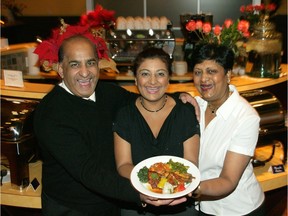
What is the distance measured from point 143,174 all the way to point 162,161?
13 cm

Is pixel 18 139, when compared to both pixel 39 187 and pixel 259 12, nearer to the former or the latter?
pixel 39 187

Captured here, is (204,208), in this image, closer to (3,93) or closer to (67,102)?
(67,102)

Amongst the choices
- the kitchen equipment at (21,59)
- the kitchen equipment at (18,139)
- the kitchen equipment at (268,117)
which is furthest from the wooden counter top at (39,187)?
the kitchen equipment at (21,59)

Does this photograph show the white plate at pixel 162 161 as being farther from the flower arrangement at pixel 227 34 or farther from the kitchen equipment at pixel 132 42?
the kitchen equipment at pixel 132 42

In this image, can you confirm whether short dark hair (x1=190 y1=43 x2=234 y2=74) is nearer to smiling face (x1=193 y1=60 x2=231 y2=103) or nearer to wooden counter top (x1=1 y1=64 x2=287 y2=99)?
smiling face (x1=193 y1=60 x2=231 y2=103)

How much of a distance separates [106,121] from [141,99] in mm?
231

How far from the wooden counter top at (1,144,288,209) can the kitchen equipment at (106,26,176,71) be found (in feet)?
5.23

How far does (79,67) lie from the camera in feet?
5.84

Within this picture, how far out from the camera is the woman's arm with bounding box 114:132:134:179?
6.07 ft

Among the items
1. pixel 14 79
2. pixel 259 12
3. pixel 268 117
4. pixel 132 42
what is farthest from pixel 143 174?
pixel 132 42

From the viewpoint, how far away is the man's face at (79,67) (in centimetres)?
177

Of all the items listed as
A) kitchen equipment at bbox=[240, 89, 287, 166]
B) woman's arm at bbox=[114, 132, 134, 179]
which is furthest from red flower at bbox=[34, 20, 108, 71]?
kitchen equipment at bbox=[240, 89, 287, 166]

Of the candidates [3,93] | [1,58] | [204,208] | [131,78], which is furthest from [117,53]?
[204,208]

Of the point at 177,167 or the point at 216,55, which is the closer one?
the point at 177,167
